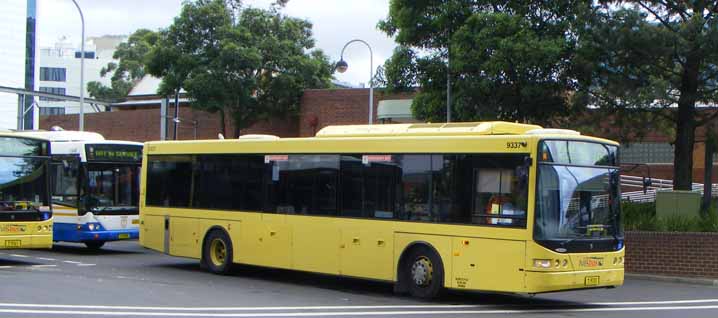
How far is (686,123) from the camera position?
907 inches

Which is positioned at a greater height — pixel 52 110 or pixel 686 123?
pixel 52 110

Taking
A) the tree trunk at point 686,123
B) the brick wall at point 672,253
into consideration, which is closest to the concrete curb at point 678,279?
the brick wall at point 672,253

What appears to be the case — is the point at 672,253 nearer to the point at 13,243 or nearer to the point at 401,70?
the point at 401,70

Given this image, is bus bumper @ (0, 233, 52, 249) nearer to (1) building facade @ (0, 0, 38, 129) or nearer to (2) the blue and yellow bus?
(2) the blue and yellow bus

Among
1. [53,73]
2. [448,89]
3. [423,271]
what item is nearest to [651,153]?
[448,89]

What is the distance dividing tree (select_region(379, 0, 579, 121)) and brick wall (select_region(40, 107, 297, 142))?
1702 centimetres

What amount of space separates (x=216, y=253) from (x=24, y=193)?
4.54 meters

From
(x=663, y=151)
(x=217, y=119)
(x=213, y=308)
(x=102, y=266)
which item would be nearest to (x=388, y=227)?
(x=213, y=308)

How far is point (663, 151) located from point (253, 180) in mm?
A: 24447

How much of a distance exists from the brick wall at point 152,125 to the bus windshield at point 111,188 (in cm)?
1868

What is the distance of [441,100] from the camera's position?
26.0m

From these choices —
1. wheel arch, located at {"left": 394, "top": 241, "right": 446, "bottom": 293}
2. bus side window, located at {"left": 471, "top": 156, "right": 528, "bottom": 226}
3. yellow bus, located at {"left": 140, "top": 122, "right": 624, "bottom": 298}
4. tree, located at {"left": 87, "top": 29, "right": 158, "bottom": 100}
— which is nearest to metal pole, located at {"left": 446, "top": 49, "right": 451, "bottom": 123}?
yellow bus, located at {"left": 140, "top": 122, "right": 624, "bottom": 298}

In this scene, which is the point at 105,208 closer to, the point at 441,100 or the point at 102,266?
the point at 102,266

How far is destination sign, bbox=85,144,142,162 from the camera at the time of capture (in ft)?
→ 76.3
